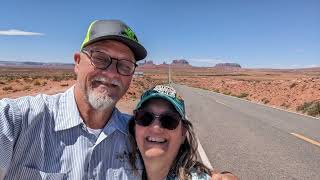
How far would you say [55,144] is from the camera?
99.7 inches

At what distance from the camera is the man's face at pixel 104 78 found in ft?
9.36

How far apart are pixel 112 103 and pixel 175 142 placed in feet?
1.70

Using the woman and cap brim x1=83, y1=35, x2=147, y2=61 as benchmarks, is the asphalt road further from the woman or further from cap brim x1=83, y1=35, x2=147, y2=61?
cap brim x1=83, y1=35, x2=147, y2=61

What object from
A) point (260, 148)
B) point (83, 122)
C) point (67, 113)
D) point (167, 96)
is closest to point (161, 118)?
point (167, 96)

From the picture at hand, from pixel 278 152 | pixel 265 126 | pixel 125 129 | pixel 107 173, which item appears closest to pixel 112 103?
pixel 125 129

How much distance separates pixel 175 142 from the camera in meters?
3.01

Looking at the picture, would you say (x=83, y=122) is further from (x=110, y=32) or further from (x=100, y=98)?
(x=110, y=32)

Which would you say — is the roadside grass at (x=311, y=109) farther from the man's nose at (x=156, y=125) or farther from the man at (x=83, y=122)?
the man at (x=83, y=122)

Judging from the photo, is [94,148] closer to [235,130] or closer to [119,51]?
[119,51]

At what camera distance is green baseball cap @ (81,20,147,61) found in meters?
2.74

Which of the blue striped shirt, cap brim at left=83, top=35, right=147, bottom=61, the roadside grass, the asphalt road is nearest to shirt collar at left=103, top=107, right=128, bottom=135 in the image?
the blue striped shirt

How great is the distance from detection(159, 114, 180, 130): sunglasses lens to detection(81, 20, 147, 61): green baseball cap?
530mm

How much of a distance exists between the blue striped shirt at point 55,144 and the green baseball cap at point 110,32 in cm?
41

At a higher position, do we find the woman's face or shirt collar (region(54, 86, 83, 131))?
shirt collar (region(54, 86, 83, 131))
